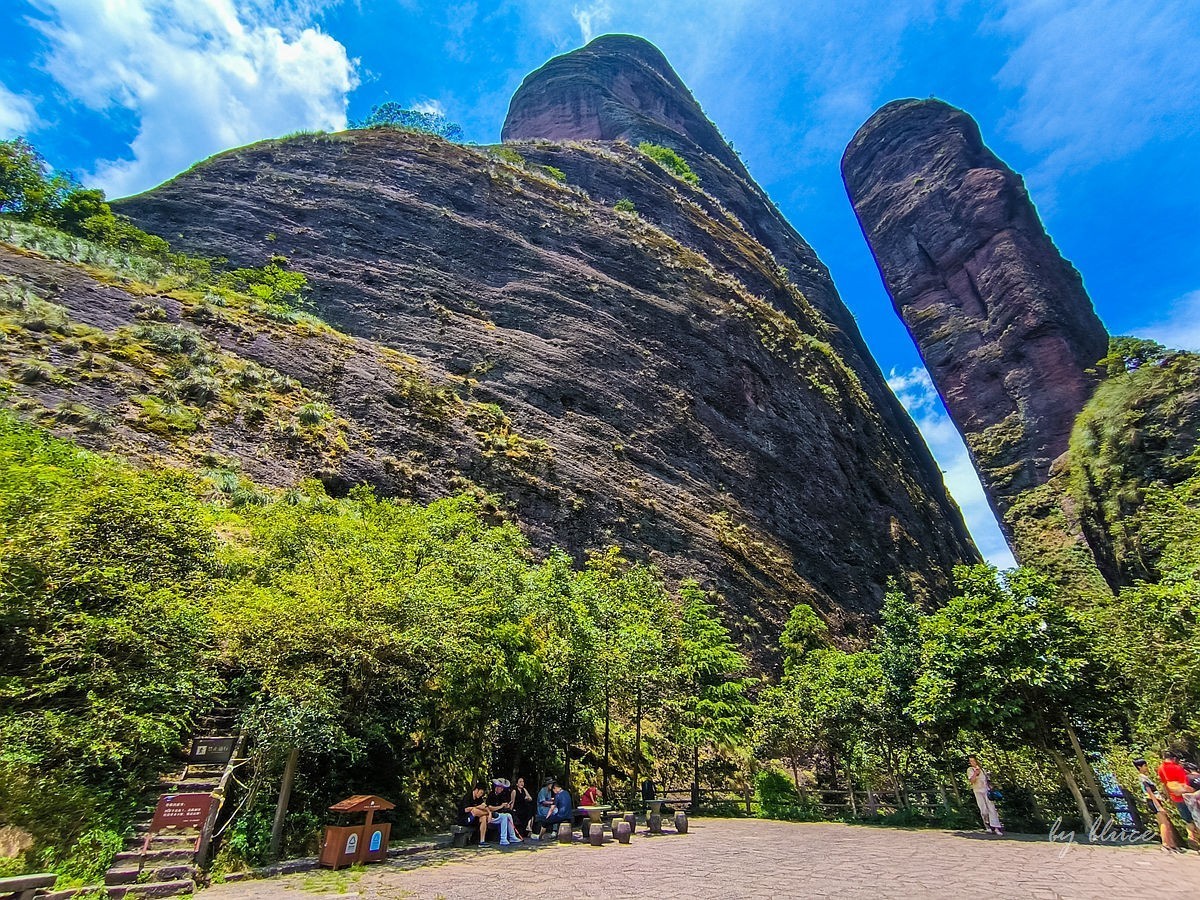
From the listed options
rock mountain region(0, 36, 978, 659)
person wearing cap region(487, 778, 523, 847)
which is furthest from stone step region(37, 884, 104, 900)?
rock mountain region(0, 36, 978, 659)

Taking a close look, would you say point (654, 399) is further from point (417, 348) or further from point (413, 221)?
point (413, 221)

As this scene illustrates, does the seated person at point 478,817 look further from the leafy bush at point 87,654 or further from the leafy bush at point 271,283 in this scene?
the leafy bush at point 271,283

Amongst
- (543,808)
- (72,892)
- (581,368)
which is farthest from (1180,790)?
(581,368)

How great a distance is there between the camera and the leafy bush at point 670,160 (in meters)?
57.6

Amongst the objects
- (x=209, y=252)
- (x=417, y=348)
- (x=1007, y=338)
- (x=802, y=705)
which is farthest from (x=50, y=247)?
(x=1007, y=338)

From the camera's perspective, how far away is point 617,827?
11.2m

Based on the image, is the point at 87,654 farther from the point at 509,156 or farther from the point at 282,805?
the point at 509,156

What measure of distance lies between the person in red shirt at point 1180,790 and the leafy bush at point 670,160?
56000mm

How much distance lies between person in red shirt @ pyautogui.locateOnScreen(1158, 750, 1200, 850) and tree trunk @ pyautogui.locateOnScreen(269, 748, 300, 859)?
14.8m

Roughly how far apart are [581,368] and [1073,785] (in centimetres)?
2468

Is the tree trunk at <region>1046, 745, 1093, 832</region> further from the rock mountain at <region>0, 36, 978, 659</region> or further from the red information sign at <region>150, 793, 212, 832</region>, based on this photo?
the red information sign at <region>150, 793, 212, 832</region>

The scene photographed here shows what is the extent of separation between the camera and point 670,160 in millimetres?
59031

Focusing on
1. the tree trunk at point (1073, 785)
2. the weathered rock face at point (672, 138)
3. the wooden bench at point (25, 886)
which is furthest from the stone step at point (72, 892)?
the weathered rock face at point (672, 138)

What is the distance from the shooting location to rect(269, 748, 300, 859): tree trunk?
899 centimetres
